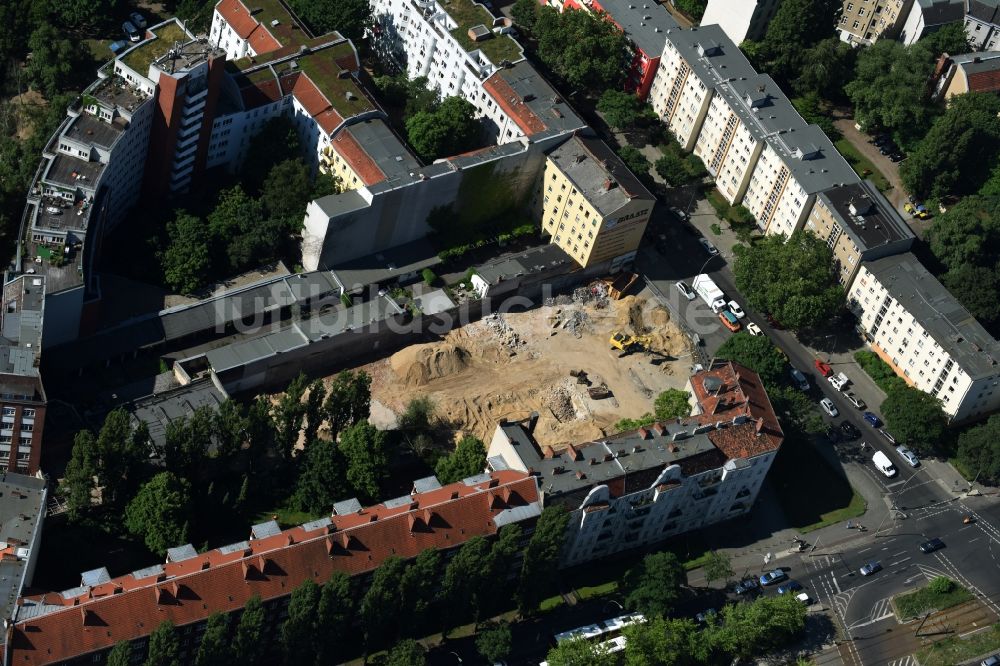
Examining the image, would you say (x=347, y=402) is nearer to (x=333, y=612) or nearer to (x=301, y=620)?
(x=333, y=612)

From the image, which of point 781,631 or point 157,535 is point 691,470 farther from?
point 157,535

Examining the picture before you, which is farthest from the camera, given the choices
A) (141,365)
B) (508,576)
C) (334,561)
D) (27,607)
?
(141,365)

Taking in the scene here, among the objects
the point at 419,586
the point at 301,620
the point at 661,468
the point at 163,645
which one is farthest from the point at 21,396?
the point at 661,468

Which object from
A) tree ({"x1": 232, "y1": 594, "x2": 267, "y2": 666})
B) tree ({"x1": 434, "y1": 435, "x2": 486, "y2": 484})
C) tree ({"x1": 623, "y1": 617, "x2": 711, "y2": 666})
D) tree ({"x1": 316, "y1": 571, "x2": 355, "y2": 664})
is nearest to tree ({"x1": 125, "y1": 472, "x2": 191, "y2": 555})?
tree ({"x1": 232, "y1": 594, "x2": 267, "y2": 666})

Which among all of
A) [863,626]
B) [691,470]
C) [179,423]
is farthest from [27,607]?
[863,626]

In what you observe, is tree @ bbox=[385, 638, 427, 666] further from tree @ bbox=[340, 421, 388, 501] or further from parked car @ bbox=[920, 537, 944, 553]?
parked car @ bbox=[920, 537, 944, 553]

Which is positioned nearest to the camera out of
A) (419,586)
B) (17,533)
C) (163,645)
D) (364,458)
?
(163,645)

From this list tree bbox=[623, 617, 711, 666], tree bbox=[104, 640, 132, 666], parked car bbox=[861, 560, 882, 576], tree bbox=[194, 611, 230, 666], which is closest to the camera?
→ tree bbox=[104, 640, 132, 666]
